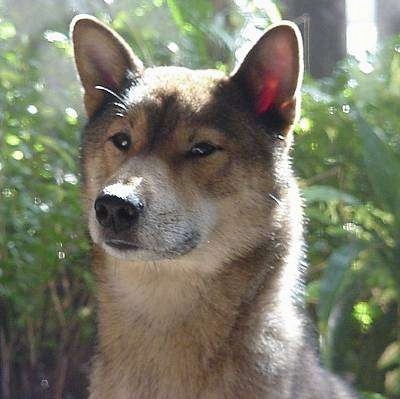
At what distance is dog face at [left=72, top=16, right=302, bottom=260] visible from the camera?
89.1 inches

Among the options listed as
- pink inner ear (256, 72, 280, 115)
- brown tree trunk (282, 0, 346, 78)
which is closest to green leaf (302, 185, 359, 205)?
pink inner ear (256, 72, 280, 115)

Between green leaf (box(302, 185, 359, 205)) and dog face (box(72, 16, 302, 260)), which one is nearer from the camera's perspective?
dog face (box(72, 16, 302, 260))

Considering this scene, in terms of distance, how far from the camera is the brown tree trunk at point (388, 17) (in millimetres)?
4031

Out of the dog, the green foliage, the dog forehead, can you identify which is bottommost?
the green foliage

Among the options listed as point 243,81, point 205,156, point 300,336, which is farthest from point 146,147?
point 300,336

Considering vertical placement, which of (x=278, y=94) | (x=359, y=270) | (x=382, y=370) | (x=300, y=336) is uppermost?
(x=278, y=94)

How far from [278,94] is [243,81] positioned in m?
0.11

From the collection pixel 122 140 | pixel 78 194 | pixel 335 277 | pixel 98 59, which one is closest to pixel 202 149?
pixel 122 140

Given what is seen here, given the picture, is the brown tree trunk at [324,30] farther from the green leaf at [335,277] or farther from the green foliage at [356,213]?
the green leaf at [335,277]

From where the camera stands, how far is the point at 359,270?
3.26 meters

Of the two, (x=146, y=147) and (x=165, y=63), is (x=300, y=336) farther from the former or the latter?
(x=165, y=63)

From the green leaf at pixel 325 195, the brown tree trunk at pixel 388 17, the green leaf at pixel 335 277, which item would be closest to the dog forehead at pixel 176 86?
the green leaf at pixel 325 195

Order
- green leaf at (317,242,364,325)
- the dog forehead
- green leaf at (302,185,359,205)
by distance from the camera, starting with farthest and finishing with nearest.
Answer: green leaf at (302,185,359,205)
green leaf at (317,242,364,325)
the dog forehead

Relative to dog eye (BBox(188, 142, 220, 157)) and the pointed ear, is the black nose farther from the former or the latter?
the pointed ear
